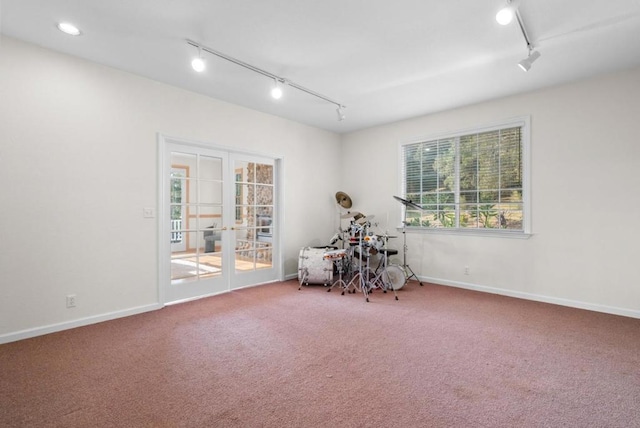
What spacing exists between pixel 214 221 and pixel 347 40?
2.90 meters

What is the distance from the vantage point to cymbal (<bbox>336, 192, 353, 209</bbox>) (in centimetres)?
568

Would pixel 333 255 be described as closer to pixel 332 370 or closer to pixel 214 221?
pixel 214 221

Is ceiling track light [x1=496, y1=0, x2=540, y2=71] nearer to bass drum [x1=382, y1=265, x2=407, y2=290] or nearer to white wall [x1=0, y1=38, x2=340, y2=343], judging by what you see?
bass drum [x1=382, y1=265, x2=407, y2=290]

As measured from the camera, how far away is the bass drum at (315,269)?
4797 millimetres

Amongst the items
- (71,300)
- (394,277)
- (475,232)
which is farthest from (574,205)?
(71,300)

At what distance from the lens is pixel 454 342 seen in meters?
2.78

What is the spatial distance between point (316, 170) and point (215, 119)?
206cm

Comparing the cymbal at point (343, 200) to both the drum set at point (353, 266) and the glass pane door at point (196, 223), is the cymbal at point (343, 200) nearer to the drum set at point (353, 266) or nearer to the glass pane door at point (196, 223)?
the drum set at point (353, 266)

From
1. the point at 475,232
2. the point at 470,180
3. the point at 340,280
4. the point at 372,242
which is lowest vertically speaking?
the point at 340,280

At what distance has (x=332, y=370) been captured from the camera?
2.29 metres

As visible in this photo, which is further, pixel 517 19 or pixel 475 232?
pixel 475 232

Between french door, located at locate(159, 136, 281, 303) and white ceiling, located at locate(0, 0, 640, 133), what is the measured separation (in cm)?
100

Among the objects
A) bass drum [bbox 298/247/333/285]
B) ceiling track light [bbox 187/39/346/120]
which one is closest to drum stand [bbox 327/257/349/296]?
bass drum [bbox 298/247/333/285]

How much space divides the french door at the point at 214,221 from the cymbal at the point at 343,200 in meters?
1.19
